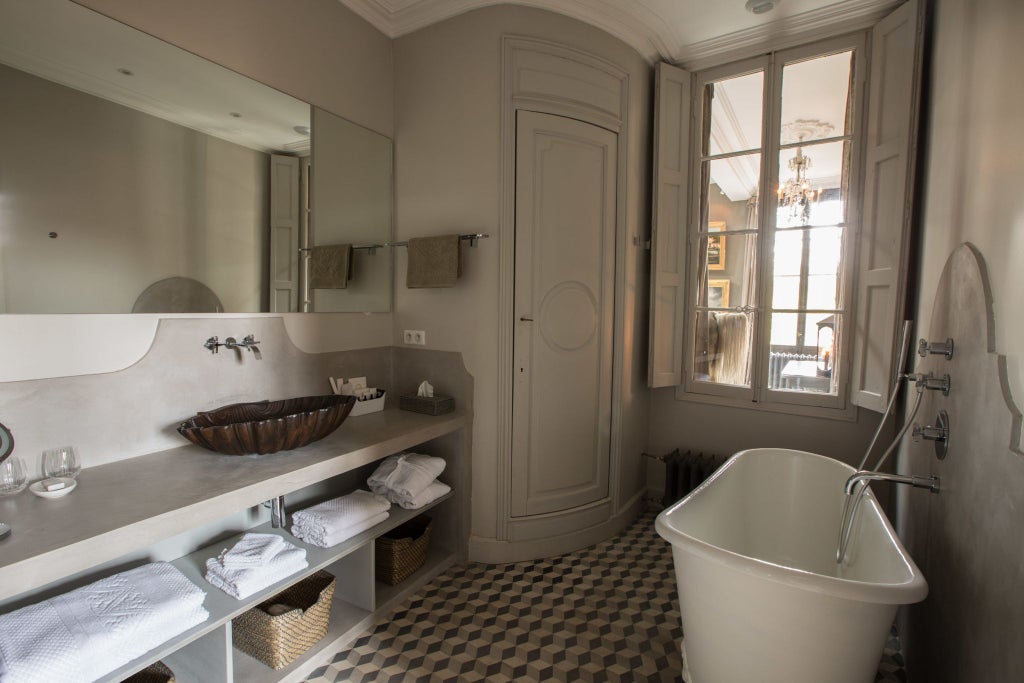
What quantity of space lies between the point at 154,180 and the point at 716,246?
286 centimetres

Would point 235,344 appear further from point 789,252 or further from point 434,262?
point 789,252

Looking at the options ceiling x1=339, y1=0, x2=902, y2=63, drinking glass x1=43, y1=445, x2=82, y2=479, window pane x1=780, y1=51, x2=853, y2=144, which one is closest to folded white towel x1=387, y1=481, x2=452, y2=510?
drinking glass x1=43, y1=445, x2=82, y2=479

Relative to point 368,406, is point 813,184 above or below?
above

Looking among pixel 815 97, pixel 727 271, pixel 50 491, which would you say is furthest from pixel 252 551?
pixel 815 97

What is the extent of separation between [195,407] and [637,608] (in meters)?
1.99

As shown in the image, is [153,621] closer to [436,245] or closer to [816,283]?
[436,245]

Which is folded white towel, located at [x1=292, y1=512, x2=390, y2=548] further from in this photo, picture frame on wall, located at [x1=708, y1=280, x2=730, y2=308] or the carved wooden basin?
picture frame on wall, located at [x1=708, y1=280, x2=730, y2=308]

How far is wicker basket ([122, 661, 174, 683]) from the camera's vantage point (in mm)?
1499

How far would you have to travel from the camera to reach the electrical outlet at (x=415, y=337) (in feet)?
8.70

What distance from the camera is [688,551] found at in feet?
4.38

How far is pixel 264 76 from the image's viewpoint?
6.72 ft

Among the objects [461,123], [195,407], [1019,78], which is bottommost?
[195,407]

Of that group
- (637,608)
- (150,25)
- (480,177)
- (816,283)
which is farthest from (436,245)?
(816,283)

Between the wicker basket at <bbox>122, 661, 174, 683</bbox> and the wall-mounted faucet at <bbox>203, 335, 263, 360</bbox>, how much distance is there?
1.03 meters
